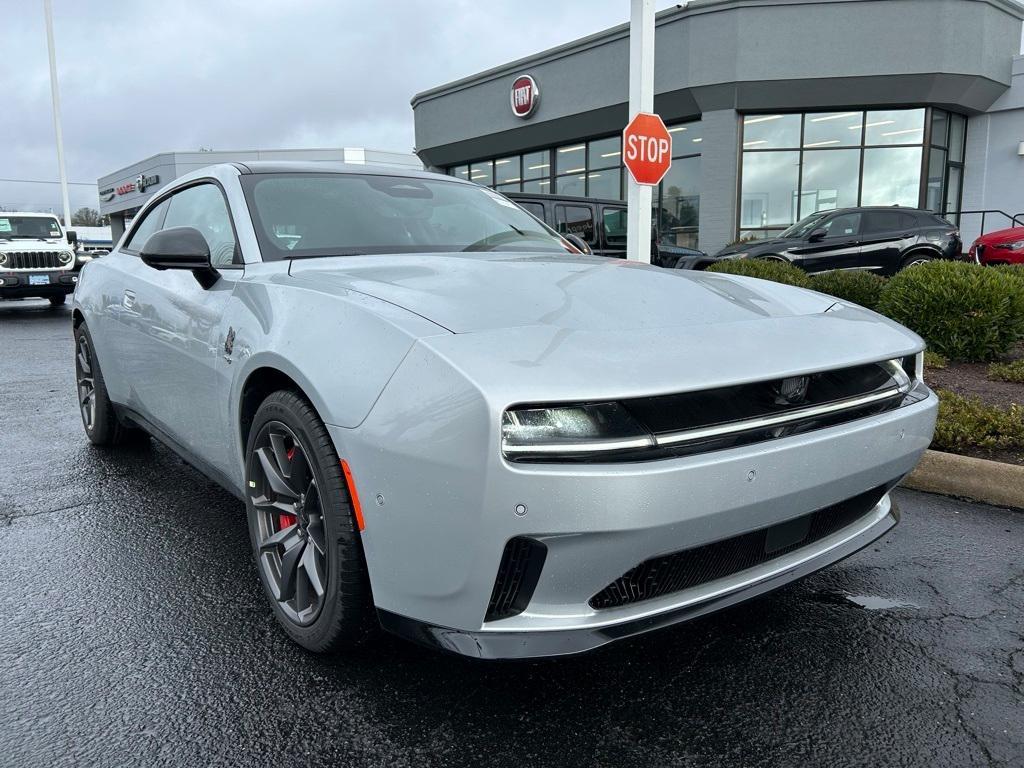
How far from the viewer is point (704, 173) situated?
18.2 m

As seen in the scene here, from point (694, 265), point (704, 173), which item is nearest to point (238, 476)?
point (694, 265)

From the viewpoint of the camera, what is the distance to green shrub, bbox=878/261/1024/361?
243 inches

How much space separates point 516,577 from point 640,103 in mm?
7529

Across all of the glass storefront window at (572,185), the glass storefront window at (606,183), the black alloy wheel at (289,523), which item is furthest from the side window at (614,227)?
the glass storefront window at (572,185)

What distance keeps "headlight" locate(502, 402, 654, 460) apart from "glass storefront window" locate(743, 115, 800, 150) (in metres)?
17.9

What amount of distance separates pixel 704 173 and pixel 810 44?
331cm

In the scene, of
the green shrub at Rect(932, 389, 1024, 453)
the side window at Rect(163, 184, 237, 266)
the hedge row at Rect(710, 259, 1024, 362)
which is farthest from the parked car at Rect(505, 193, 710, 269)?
the side window at Rect(163, 184, 237, 266)

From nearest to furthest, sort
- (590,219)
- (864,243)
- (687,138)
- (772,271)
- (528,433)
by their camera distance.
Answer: (528,433)
(772,271)
(590,219)
(864,243)
(687,138)

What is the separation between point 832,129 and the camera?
1781 centimetres

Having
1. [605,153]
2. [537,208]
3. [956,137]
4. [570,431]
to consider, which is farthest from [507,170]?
[570,431]

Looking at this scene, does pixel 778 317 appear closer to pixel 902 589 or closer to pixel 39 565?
pixel 902 589

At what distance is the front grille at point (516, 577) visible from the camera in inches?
67.2

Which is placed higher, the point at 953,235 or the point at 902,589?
the point at 953,235

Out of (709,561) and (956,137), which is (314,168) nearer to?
(709,561)
